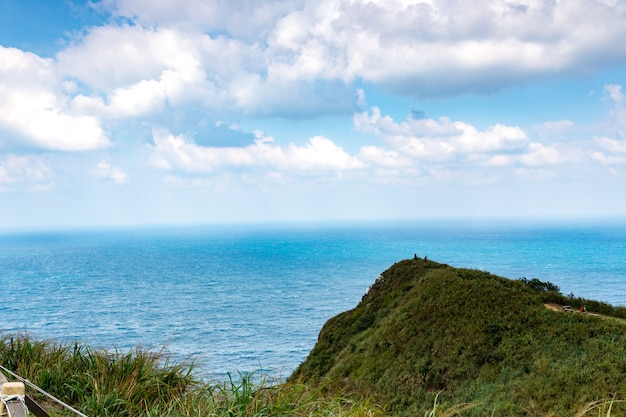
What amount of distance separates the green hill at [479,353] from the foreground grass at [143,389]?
533 inches

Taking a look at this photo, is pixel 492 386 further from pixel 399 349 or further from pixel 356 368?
pixel 356 368

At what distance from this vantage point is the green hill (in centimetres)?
2383

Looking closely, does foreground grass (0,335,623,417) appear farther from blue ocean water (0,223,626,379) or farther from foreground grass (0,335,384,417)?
blue ocean water (0,223,626,379)

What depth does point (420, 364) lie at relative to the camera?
3173 centimetres

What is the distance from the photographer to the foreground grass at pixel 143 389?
5750mm

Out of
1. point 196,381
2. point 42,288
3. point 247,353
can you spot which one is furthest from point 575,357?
point 42,288

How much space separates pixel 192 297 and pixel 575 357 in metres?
92.8

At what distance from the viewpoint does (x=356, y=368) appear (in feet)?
119

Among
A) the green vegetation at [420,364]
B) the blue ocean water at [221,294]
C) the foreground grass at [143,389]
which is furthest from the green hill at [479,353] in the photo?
the blue ocean water at [221,294]

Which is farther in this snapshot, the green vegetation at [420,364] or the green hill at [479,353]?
the green hill at [479,353]

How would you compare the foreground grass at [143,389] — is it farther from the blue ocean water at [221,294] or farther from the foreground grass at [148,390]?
the blue ocean water at [221,294]

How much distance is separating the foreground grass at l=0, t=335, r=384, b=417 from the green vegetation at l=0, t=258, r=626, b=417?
0.07 ft

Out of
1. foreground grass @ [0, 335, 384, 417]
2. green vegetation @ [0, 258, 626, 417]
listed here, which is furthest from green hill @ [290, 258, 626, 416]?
foreground grass @ [0, 335, 384, 417]

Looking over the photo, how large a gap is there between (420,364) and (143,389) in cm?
2732
